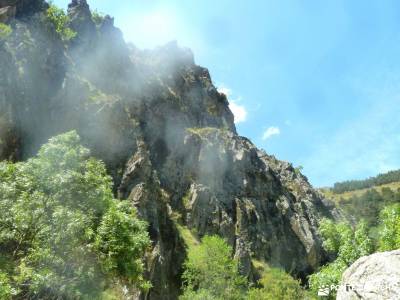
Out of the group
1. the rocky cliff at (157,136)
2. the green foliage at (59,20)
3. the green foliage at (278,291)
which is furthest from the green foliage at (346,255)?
the green foliage at (59,20)

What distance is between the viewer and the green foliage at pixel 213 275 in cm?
6750

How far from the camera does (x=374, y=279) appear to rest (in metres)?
15.0

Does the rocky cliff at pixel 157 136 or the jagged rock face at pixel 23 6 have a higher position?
the jagged rock face at pixel 23 6

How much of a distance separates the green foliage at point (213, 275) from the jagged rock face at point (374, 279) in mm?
51286

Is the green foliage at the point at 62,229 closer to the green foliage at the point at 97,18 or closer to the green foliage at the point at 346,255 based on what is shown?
the green foliage at the point at 346,255

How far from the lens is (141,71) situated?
401ft

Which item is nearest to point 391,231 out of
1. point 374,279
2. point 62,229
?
point 374,279

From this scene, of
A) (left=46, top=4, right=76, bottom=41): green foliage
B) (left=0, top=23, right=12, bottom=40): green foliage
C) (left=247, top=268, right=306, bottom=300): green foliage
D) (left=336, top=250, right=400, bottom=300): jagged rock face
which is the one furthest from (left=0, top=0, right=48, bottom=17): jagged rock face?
(left=336, top=250, right=400, bottom=300): jagged rock face

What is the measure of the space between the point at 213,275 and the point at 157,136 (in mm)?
50131

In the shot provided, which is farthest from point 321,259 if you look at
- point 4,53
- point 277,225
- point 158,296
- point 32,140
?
point 4,53

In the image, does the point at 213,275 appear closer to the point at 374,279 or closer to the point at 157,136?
the point at 157,136

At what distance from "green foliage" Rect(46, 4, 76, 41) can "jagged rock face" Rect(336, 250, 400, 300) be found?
336 ft

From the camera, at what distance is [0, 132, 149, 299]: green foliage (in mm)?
26156

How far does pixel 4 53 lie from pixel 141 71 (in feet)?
172
